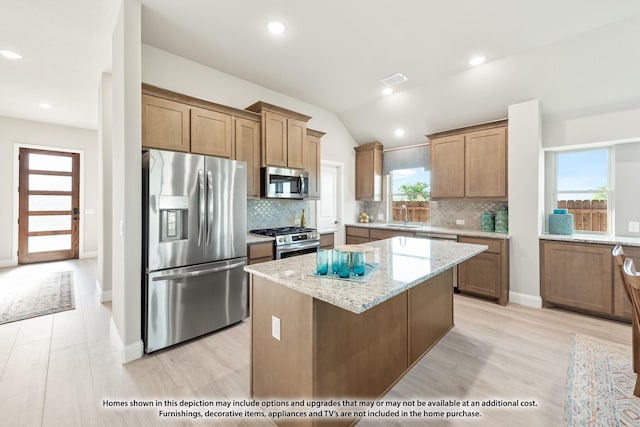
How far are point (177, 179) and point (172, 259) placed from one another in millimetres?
735

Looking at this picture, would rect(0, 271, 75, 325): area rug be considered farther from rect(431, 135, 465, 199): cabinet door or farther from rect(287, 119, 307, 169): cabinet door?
rect(431, 135, 465, 199): cabinet door

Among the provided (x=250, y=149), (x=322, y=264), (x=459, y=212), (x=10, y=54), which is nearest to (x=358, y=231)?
(x=459, y=212)

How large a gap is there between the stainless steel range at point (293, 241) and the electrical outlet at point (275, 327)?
73.7 inches

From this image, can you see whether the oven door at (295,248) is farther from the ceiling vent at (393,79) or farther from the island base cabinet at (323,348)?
the ceiling vent at (393,79)

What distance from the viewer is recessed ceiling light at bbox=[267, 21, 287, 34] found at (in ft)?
8.86

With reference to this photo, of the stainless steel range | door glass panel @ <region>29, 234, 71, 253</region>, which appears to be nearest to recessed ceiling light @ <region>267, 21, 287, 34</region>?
the stainless steel range

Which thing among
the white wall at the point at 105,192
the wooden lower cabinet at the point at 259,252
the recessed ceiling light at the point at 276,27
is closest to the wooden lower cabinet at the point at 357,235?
the wooden lower cabinet at the point at 259,252

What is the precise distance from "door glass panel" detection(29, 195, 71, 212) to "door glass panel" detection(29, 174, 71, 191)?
0.19 m

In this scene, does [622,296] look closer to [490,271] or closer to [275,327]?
[490,271]

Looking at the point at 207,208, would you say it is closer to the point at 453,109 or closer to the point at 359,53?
the point at 359,53

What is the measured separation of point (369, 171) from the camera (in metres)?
5.53

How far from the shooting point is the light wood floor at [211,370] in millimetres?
1769

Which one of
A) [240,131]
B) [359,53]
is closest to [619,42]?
[359,53]

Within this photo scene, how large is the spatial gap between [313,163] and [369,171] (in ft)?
4.87
